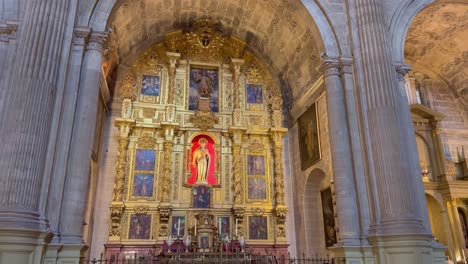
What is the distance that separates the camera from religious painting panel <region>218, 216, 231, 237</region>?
48.5 ft

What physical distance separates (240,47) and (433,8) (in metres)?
7.92

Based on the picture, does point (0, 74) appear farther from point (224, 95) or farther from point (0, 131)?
point (224, 95)

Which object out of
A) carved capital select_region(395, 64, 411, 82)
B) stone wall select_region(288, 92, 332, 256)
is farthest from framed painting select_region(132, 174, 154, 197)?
carved capital select_region(395, 64, 411, 82)

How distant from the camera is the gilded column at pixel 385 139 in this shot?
922 cm

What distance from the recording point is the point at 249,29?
16547 millimetres

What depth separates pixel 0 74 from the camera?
9305mm

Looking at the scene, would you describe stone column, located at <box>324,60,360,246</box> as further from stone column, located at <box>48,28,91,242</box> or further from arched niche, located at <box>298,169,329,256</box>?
stone column, located at <box>48,28,91,242</box>

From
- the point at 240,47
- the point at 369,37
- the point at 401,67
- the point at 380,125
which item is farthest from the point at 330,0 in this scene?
the point at 240,47

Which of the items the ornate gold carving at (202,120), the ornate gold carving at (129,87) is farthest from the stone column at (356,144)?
the ornate gold carving at (129,87)

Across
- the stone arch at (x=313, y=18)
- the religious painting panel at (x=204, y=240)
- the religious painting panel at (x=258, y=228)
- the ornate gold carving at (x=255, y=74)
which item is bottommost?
the religious painting panel at (x=204, y=240)

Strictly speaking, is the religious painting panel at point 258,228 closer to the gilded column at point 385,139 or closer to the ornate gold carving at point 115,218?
the ornate gold carving at point 115,218

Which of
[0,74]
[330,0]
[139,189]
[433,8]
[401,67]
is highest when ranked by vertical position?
[433,8]

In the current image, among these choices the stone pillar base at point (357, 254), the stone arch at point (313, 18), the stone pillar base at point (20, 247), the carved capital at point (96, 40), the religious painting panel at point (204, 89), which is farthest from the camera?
the religious painting panel at point (204, 89)

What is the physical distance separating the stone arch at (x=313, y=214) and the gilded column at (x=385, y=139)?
4549mm
